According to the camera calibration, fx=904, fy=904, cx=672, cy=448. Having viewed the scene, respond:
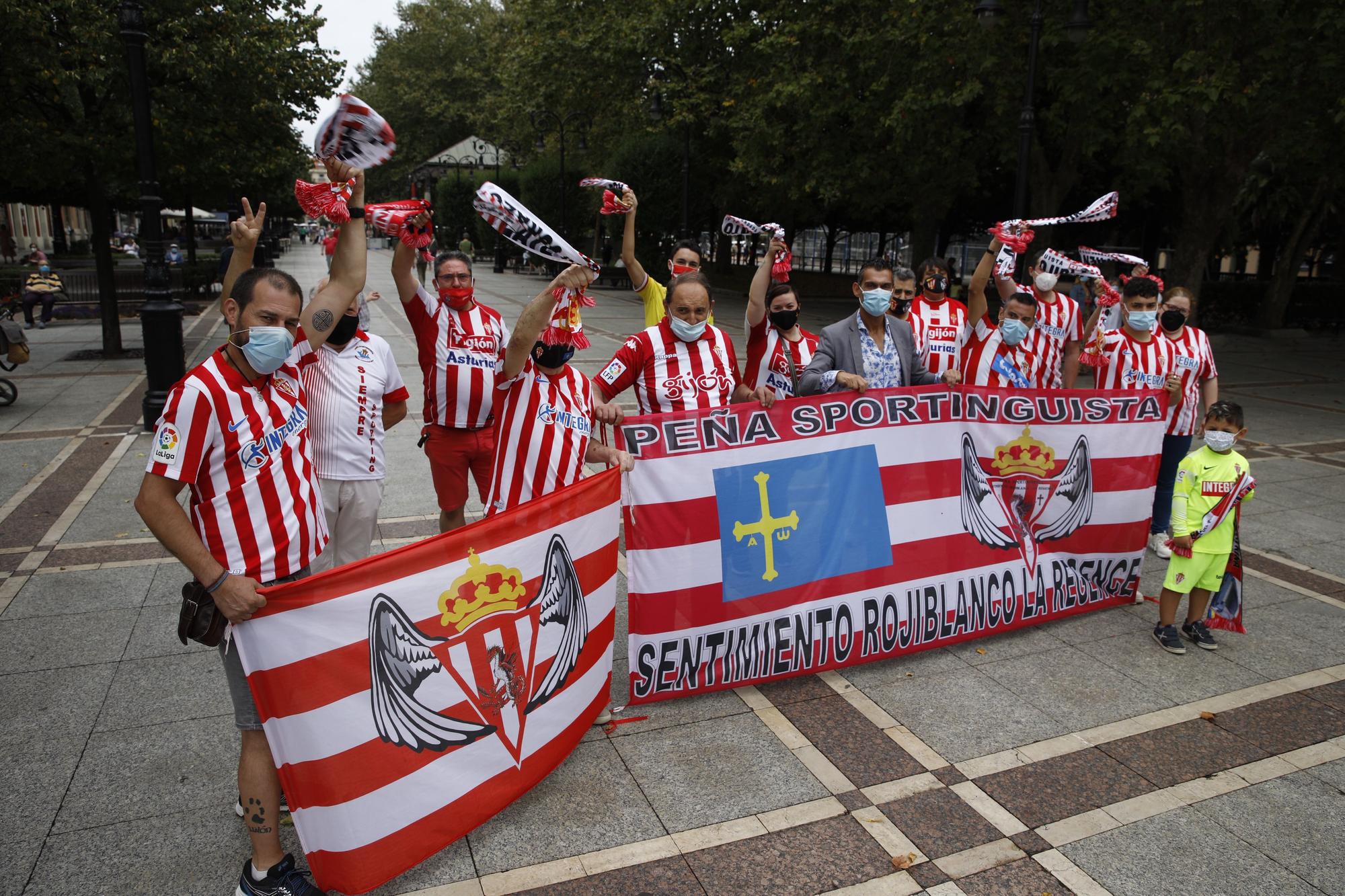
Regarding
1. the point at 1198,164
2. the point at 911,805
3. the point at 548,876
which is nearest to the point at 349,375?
the point at 548,876

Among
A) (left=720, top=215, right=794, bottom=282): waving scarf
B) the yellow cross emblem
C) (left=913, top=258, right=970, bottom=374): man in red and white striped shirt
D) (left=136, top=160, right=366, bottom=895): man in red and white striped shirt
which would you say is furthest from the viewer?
(left=913, top=258, right=970, bottom=374): man in red and white striped shirt

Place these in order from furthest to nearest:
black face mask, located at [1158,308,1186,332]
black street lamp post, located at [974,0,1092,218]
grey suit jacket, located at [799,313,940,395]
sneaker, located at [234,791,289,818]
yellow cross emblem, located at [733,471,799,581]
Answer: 1. black street lamp post, located at [974,0,1092,218]
2. black face mask, located at [1158,308,1186,332]
3. grey suit jacket, located at [799,313,940,395]
4. yellow cross emblem, located at [733,471,799,581]
5. sneaker, located at [234,791,289,818]

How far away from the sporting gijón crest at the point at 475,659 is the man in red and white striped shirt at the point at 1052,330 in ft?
13.5

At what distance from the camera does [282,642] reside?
9.48 ft

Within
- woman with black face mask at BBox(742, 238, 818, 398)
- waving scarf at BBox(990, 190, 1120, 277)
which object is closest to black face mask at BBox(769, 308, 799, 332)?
woman with black face mask at BBox(742, 238, 818, 398)

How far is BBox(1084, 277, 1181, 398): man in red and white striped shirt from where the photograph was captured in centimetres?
636

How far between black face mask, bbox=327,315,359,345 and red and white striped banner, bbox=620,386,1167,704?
4.45 feet

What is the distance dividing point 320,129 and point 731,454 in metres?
2.29

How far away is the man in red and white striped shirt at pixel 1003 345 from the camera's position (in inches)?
251

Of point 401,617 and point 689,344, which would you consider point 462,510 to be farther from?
point 401,617

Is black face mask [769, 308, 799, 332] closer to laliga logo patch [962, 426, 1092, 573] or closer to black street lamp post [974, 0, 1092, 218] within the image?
laliga logo patch [962, 426, 1092, 573]

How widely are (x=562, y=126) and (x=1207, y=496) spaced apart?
31171mm

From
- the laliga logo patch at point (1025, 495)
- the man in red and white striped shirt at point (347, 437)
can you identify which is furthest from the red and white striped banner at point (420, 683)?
the laliga logo patch at point (1025, 495)

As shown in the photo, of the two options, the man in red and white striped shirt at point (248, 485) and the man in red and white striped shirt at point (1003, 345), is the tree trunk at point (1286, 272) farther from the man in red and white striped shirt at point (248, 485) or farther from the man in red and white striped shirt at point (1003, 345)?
the man in red and white striped shirt at point (248, 485)
